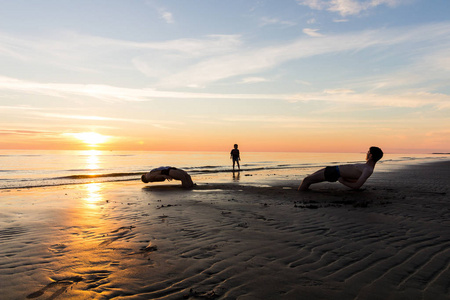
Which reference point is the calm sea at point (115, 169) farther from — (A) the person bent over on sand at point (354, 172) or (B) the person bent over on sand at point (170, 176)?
(A) the person bent over on sand at point (354, 172)

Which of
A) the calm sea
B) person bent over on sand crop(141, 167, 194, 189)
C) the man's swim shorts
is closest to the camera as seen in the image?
the man's swim shorts

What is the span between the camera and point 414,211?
28.0ft

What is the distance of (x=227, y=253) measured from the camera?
4965 millimetres

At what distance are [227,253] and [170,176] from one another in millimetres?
11566

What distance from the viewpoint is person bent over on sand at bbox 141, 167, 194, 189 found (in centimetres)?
1554

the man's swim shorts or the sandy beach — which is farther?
the man's swim shorts

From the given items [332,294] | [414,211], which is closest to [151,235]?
[332,294]

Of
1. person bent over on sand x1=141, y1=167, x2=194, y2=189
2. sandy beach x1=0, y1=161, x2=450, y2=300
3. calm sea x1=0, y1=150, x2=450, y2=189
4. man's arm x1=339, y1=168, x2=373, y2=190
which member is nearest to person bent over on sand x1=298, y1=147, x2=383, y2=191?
man's arm x1=339, y1=168, x2=373, y2=190

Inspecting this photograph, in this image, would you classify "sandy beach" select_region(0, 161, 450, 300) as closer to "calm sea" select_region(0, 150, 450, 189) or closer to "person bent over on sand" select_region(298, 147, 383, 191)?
"person bent over on sand" select_region(298, 147, 383, 191)

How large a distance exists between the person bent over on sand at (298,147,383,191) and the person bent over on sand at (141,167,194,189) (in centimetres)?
647

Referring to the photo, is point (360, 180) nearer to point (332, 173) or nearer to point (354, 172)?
point (354, 172)

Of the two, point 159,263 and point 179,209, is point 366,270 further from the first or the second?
point 179,209

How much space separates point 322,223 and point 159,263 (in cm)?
Answer: 424

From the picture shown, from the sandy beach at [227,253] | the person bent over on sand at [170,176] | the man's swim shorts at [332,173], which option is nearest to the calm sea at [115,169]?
the person bent over on sand at [170,176]
